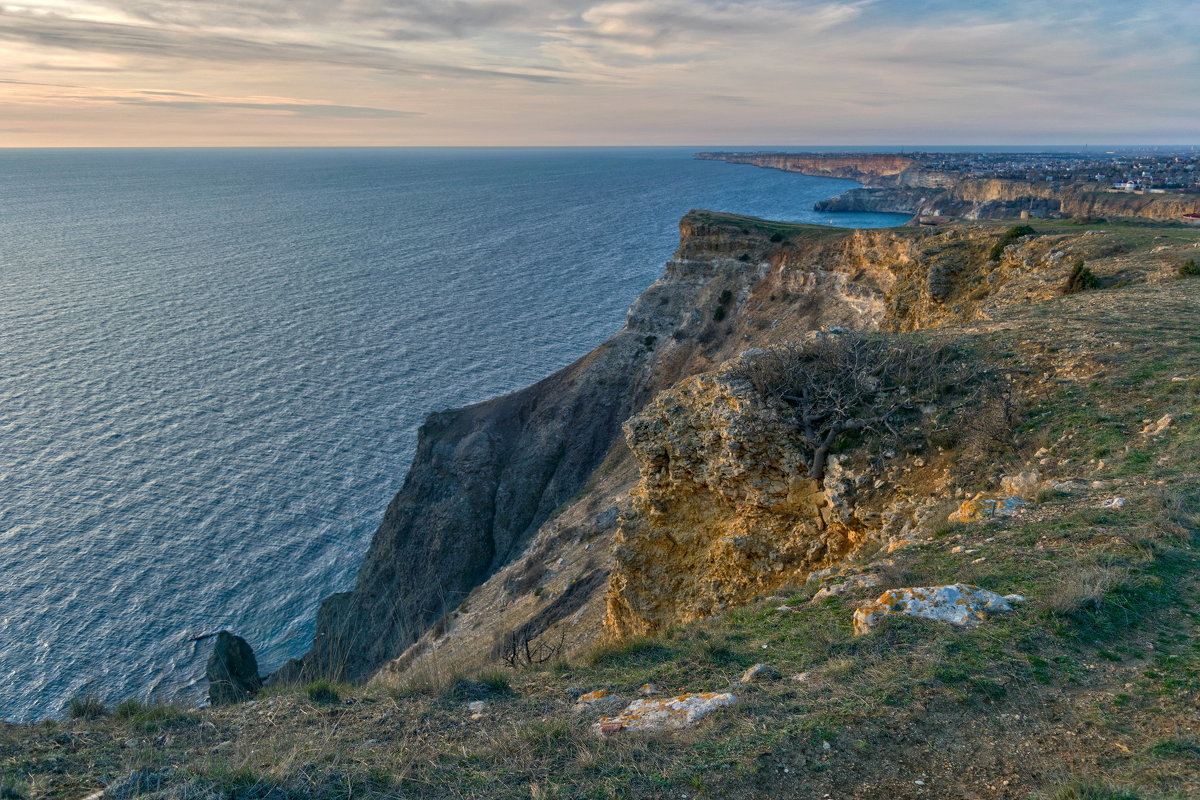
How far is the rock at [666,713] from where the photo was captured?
23.9 feet

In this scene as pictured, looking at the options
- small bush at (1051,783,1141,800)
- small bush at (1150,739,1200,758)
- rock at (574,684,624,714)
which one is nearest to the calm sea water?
rock at (574,684,624,714)

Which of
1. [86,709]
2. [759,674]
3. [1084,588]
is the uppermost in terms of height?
[1084,588]

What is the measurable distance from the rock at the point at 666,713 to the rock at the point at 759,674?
0.47 meters

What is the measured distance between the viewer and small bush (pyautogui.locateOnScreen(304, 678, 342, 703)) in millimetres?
9047

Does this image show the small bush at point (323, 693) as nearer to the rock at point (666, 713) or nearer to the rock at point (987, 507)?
the rock at point (666, 713)

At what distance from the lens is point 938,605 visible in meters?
8.80

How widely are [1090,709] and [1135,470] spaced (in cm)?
693

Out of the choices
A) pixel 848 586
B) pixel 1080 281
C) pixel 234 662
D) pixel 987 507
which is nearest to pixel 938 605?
pixel 848 586

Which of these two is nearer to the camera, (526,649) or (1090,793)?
(1090,793)

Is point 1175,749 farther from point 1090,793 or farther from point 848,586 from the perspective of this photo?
point 848,586

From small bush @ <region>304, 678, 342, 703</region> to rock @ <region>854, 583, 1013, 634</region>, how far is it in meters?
7.37

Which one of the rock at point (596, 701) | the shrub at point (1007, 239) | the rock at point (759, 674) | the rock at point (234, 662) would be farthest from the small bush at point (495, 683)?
the shrub at point (1007, 239)

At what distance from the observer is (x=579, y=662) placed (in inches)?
399

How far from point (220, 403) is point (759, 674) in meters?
61.0
